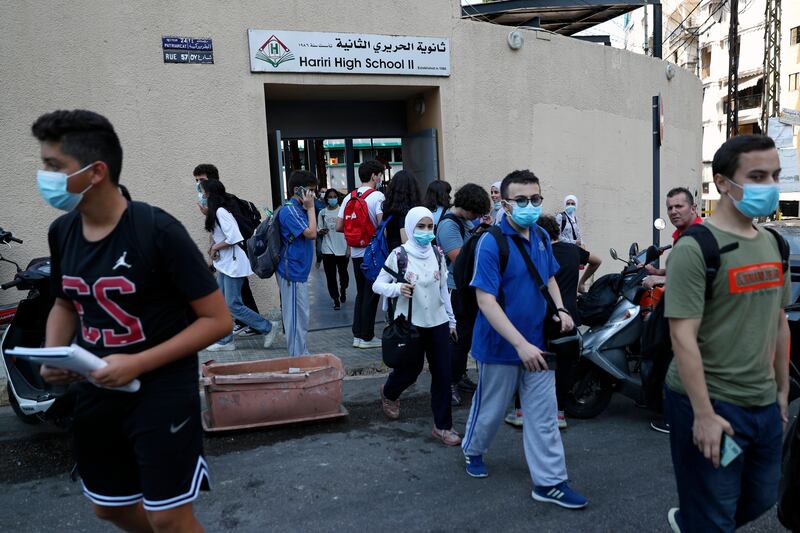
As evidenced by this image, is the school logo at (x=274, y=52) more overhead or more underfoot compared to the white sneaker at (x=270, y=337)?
more overhead

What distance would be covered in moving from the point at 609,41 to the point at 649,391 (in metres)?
12.3

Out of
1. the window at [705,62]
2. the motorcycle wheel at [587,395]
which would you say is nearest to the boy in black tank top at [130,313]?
the motorcycle wheel at [587,395]

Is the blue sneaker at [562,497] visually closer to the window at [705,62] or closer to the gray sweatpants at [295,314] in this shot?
the gray sweatpants at [295,314]

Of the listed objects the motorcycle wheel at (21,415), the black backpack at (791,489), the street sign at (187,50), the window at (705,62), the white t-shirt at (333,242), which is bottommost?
the motorcycle wheel at (21,415)

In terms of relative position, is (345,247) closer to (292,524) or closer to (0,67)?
(0,67)

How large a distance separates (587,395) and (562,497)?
5.45 ft

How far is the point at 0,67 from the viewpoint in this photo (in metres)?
7.13

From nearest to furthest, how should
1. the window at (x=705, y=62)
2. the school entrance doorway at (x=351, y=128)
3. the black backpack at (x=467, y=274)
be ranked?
the black backpack at (x=467, y=274) < the school entrance doorway at (x=351, y=128) < the window at (x=705, y=62)

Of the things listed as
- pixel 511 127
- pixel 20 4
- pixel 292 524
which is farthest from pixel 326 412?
pixel 511 127

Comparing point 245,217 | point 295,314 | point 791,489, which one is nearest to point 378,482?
point 791,489

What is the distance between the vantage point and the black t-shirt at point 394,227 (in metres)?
6.16

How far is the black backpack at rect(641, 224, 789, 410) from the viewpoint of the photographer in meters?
2.38

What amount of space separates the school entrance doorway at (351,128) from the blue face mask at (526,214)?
5.09 metres

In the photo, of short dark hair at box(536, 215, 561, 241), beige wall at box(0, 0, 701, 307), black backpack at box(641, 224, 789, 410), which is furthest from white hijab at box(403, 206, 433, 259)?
beige wall at box(0, 0, 701, 307)
